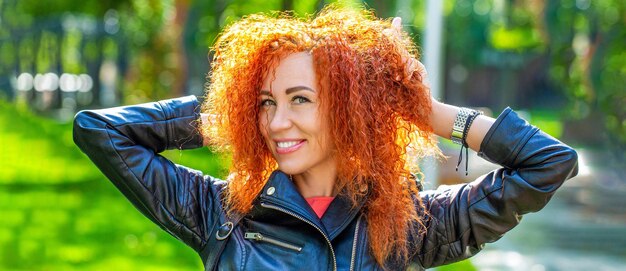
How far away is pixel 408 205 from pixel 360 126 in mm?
246

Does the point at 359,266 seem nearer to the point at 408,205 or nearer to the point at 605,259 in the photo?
the point at 408,205

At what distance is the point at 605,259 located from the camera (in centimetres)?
934

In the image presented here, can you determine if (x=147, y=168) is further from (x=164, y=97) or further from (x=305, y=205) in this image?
(x=164, y=97)

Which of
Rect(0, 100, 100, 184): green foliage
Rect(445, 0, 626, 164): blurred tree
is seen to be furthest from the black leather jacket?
Rect(445, 0, 626, 164): blurred tree

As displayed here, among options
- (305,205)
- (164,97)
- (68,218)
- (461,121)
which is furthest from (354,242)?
(164,97)

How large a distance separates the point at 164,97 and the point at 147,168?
69.5 ft

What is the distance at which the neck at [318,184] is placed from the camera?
8.91 feet

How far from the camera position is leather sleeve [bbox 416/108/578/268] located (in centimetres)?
260

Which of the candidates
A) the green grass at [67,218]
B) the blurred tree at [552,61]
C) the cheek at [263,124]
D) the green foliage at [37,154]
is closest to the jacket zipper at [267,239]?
the cheek at [263,124]

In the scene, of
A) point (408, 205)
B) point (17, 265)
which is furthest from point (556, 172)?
point (17, 265)

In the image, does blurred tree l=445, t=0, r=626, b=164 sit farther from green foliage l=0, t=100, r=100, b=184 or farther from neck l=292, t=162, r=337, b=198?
neck l=292, t=162, r=337, b=198

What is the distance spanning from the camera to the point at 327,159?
269 cm

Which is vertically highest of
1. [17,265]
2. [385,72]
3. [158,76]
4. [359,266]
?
[385,72]

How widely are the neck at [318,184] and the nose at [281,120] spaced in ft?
0.58
